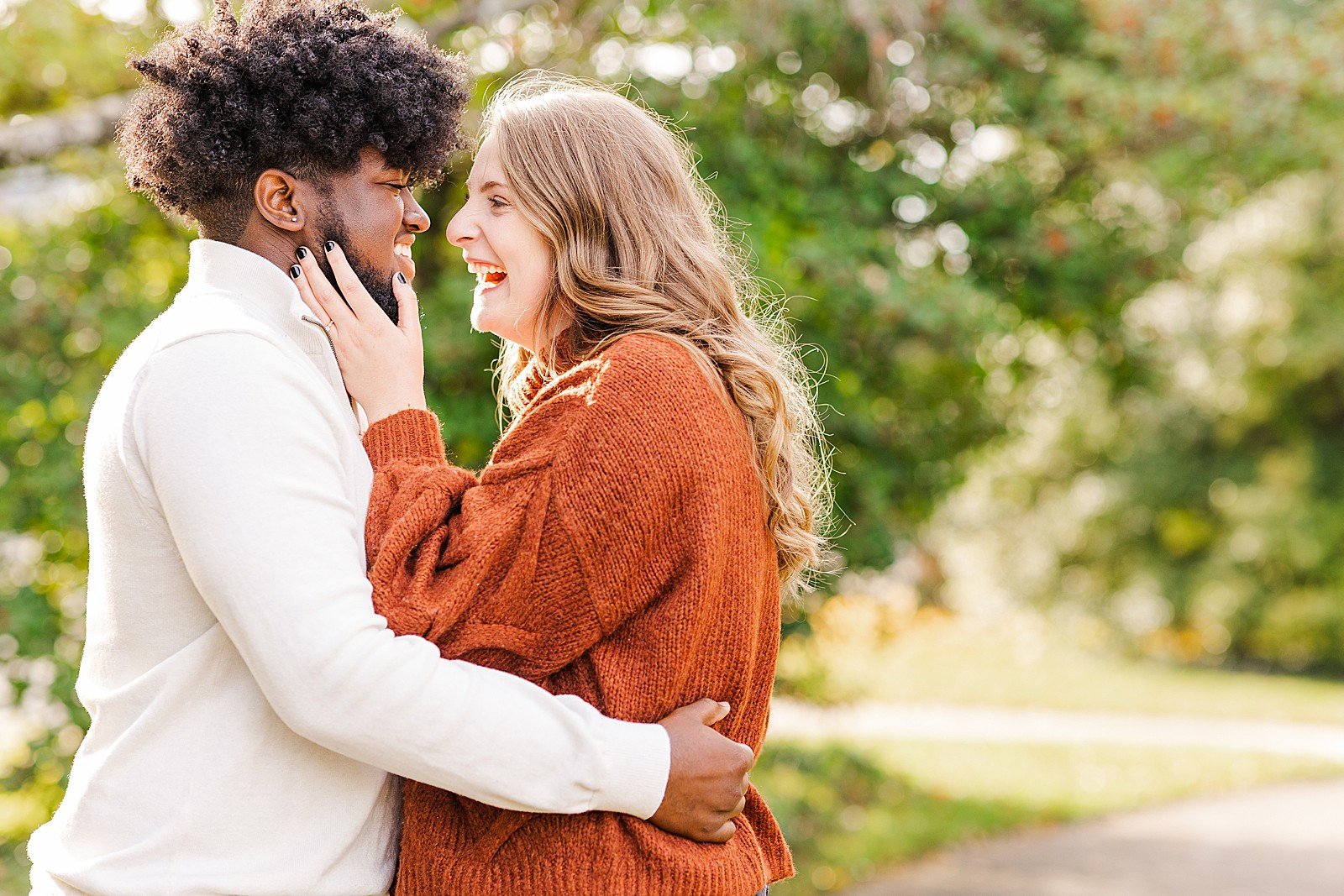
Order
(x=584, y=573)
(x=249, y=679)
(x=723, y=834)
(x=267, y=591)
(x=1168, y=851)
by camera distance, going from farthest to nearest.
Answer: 1. (x=1168, y=851)
2. (x=723, y=834)
3. (x=584, y=573)
4. (x=249, y=679)
5. (x=267, y=591)

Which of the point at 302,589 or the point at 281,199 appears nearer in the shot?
the point at 302,589

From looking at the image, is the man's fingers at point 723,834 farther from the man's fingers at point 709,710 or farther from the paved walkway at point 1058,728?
the paved walkway at point 1058,728

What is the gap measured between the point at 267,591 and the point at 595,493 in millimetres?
Answer: 460

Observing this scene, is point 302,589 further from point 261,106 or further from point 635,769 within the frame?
point 261,106

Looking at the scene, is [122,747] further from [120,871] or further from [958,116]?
[958,116]

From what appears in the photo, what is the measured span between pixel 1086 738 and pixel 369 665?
9565mm

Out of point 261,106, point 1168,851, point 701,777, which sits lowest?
point 1168,851

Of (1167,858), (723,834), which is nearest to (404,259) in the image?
(723,834)

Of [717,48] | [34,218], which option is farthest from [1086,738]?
[34,218]

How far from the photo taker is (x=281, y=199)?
1.86 meters

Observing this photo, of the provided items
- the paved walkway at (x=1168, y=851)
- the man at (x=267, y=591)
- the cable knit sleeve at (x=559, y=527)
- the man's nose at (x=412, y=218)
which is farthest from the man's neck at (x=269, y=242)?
the paved walkway at (x=1168, y=851)

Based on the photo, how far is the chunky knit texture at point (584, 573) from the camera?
179cm

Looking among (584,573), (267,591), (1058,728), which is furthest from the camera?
(1058,728)

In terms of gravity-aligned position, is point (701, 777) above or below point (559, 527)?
below
